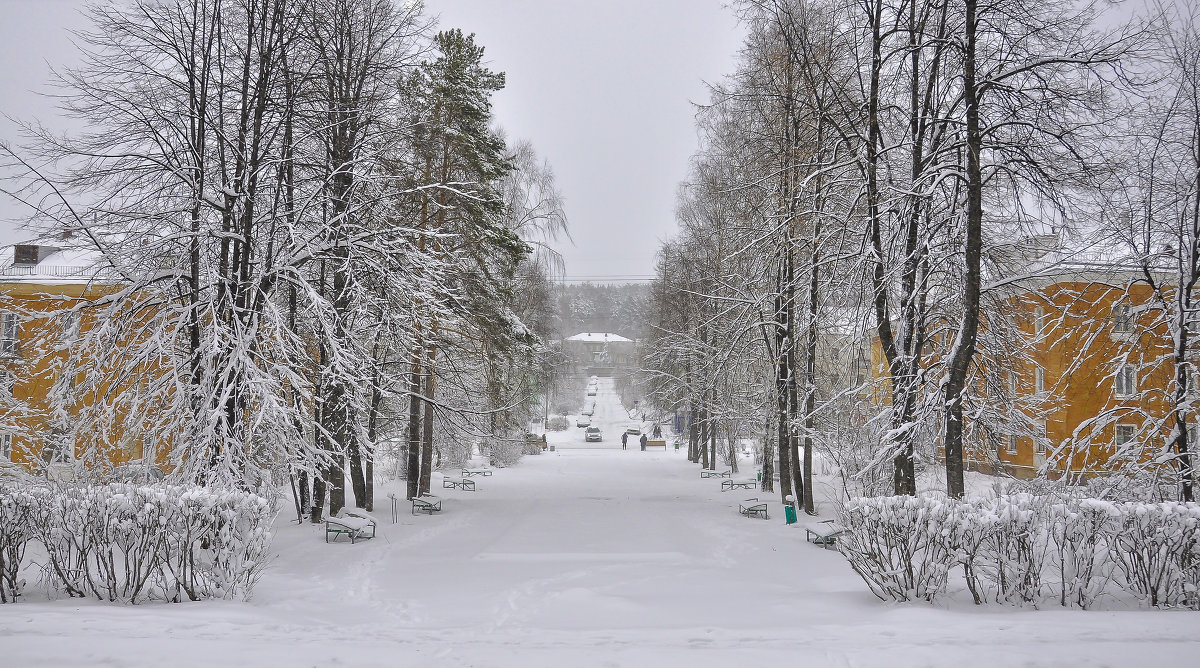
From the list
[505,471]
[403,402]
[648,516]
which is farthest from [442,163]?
[505,471]

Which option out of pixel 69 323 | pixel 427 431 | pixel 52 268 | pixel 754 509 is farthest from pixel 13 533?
pixel 52 268

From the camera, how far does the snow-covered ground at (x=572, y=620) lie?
5.82 metres

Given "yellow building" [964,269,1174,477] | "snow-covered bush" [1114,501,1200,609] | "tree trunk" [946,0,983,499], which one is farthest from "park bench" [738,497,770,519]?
"snow-covered bush" [1114,501,1200,609]

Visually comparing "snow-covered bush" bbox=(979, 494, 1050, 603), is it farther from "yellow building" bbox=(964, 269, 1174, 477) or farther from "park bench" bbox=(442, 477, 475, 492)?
"park bench" bbox=(442, 477, 475, 492)

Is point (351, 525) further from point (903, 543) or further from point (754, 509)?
point (903, 543)

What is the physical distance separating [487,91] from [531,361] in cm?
776

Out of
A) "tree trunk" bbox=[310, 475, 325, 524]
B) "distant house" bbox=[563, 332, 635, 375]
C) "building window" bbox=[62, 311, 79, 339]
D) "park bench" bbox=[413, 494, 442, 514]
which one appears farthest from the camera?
"distant house" bbox=[563, 332, 635, 375]

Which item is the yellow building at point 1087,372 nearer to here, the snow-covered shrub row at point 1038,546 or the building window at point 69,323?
the snow-covered shrub row at point 1038,546

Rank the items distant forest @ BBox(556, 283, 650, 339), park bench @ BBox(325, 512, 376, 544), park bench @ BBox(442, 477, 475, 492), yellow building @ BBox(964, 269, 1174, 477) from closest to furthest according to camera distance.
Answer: yellow building @ BBox(964, 269, 1174, 477) < park bench @ BBox(325, 512, 376, 544) < park bench @ BBox(442, 477, 475, 492) < distant forest @ BBox(556, 283, 650, 339)

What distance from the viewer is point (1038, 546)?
757 centimetres

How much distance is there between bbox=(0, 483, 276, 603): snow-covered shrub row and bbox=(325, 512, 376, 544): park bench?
18.0 ft

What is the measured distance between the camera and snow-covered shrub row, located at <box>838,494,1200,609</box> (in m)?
7.37

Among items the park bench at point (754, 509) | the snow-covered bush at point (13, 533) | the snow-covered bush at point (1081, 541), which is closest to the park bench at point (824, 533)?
the park bench at point (754, 509)

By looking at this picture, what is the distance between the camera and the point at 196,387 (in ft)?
34.1
